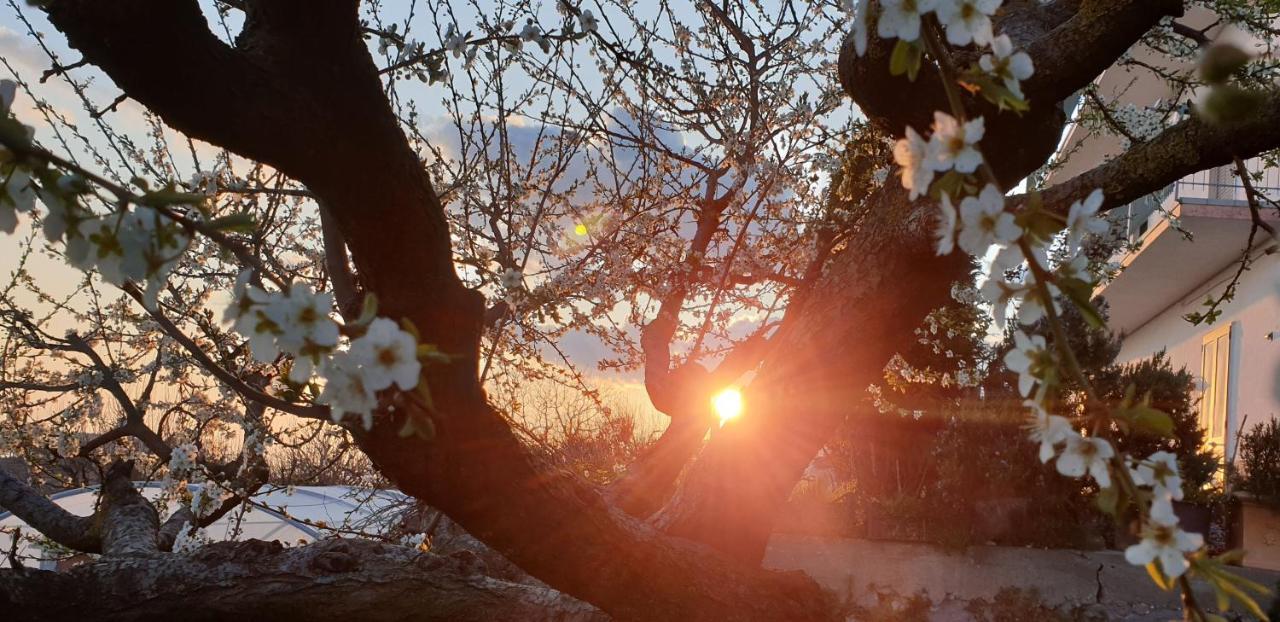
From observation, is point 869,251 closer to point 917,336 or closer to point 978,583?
point 917,336

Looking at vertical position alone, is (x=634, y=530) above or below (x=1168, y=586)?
above

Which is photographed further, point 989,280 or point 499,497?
point 499,497

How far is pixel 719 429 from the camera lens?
9.66ft

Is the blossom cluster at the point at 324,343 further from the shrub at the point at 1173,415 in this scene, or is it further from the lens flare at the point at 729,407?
the shrub at the point at 1173,415

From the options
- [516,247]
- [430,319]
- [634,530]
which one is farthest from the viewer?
[516,247]

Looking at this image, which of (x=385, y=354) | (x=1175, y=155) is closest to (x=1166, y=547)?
(x=385, y=354)

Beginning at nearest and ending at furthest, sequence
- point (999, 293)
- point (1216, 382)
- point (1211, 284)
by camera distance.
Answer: point (999, 293), point (1216, 382), point (1211, 284)

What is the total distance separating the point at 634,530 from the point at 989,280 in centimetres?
165

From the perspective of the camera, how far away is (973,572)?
17.5 feet

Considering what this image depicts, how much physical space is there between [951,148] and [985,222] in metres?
0.08

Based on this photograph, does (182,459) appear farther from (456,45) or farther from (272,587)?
(456,45)

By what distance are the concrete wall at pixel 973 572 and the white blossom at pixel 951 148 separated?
5.05 meters

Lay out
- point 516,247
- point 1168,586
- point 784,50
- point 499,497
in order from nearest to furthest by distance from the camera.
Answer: point 1168,586, point 499,497, point 516,247, point 784,50

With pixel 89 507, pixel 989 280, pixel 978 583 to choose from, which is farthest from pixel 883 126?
pixel 89 507
